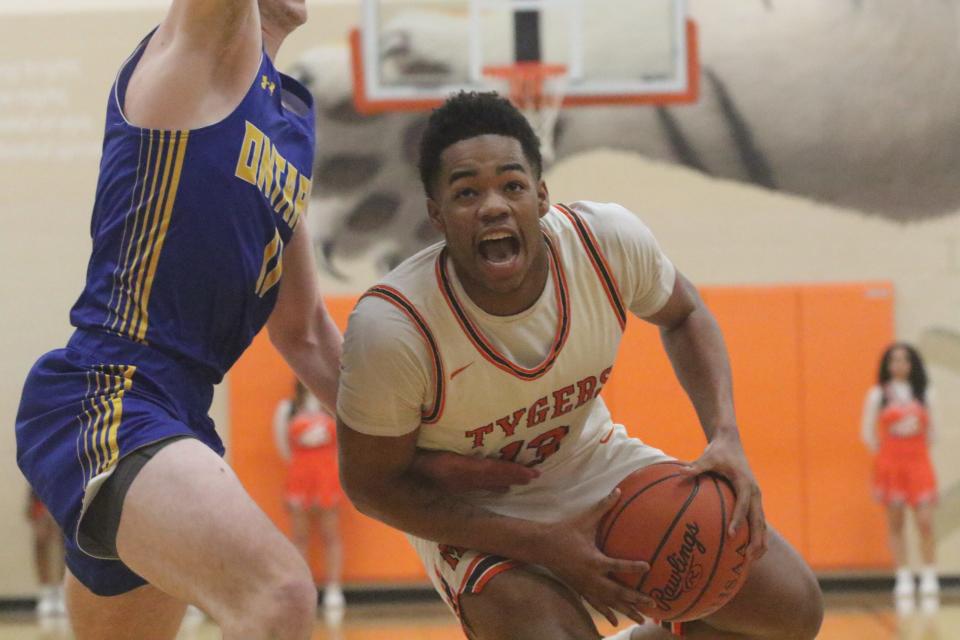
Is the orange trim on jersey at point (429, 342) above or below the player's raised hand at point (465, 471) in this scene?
above

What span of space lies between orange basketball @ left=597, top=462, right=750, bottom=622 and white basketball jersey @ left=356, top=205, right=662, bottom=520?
0.57 feet

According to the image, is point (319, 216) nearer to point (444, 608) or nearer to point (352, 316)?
point (444, 608)

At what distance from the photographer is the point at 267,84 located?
9.39 feet

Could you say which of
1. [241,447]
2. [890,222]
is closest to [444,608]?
[241,447]

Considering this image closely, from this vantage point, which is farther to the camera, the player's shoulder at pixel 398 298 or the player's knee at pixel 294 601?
the player's shoulder at pixel 398 298

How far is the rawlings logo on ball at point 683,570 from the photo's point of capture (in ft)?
9.48

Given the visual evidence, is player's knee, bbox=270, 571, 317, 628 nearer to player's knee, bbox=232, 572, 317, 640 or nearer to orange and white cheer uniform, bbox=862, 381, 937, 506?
player's knee, bbox=232, 572, 317, 640

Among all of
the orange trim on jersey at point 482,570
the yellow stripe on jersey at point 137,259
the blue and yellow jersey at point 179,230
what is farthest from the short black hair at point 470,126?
the orange trim on jersey at point 482,570

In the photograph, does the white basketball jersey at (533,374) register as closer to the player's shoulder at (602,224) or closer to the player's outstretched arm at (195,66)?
the player's shoulder at (602,224)

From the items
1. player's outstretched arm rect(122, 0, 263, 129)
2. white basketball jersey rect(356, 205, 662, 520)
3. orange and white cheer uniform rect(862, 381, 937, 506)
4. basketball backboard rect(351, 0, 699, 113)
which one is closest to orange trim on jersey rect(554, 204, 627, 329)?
white basketball jersey rect(356, 205, 662, 520)

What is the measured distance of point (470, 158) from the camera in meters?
2.89

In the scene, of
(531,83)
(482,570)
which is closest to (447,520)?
(482,570)

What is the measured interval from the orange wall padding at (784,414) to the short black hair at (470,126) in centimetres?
532

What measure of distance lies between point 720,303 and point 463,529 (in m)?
5.72
